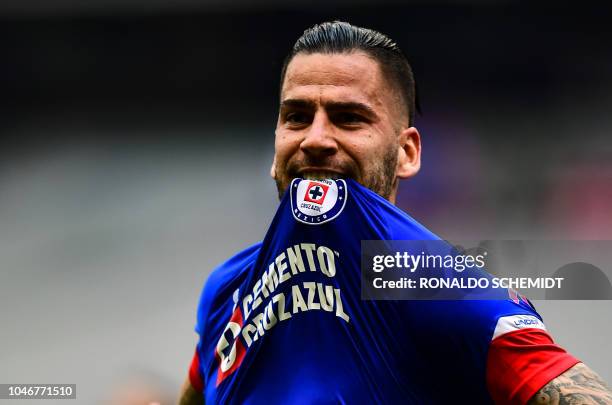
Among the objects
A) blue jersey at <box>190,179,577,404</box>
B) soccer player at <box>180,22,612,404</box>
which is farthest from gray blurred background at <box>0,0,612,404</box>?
blue jersey at <box>190,179,577,404</box>

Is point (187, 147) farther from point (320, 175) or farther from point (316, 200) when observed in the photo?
point (316, 200)

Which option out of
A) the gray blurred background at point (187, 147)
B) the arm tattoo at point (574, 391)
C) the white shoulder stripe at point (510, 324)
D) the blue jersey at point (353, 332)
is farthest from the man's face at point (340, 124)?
the gray blurred background at point (187, 147)

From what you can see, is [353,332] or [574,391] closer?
[574,391]

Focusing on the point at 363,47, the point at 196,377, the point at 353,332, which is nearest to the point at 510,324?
the point at 353,332

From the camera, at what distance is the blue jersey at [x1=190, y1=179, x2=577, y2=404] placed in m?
1.29

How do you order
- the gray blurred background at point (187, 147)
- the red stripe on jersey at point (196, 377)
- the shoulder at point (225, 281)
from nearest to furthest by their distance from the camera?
the shoulder at point (225, 281) < the red stripe on jersey at point (196, 377) < the gray blurred background at point (187, 147)

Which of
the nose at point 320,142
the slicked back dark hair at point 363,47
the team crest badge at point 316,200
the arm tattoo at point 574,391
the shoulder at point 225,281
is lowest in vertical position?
the arm tattoo at point 574,391

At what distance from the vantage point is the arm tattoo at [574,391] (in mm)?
1215

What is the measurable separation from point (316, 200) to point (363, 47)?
526mm

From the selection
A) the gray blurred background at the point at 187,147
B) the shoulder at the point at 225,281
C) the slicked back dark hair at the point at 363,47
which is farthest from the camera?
the gray blurred background at the point at 187,147

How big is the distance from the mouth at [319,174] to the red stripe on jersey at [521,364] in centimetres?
49

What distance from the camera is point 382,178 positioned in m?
1.68

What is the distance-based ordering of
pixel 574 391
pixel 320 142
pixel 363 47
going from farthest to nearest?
pixel 363 47 → pixel 320 142 → pixel 574 391

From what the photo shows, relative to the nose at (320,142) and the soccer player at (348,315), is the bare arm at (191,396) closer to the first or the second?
the soccer player at (348,315)
